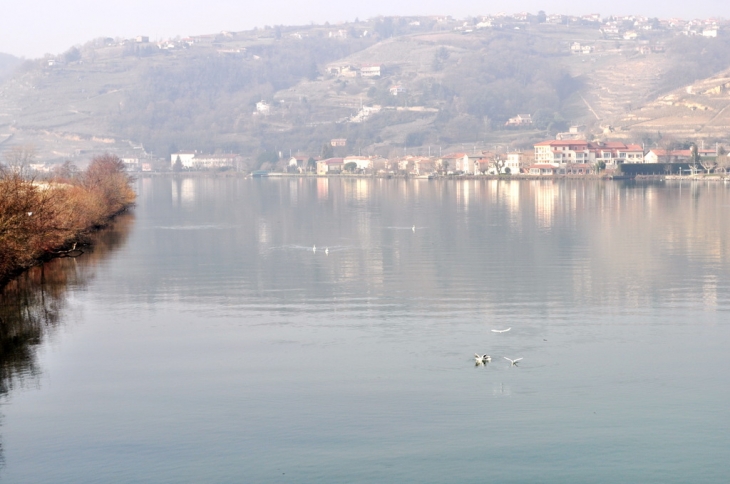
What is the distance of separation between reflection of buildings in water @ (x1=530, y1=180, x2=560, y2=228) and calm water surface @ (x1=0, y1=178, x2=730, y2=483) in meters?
6.55

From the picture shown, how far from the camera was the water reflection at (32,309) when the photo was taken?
409 inches

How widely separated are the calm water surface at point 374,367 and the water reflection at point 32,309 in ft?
0.18

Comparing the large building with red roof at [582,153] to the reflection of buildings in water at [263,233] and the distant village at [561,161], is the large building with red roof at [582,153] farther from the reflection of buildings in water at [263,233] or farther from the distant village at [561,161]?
the reflection of buildings in water at [263,233]

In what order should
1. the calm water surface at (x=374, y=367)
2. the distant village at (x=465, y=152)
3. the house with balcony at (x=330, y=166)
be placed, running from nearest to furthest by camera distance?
the calm water surface at (x=374, y=367), the distant village at (x=465, y=152), the house with balcony at (x=330, y=166)

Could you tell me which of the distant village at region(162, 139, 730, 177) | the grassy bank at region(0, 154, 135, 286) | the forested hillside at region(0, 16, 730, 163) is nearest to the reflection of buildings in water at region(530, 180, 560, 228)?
the grassy bank at region(0, 154, 135, 286)

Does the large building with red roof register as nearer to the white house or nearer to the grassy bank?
the white house

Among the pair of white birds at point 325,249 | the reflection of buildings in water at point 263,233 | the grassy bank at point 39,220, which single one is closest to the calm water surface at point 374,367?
the pair of white birds at point 325,249

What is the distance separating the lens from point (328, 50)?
147 metres

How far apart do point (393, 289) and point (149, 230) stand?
12.4 m

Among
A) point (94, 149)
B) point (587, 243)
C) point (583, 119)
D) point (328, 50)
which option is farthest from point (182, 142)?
point (587, 243)

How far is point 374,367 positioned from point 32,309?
5543 mm

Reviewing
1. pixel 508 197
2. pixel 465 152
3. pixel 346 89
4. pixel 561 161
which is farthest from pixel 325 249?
pixel 346 89

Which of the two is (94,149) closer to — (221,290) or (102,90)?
(102,90)

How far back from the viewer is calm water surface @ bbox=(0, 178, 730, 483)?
313 inches
